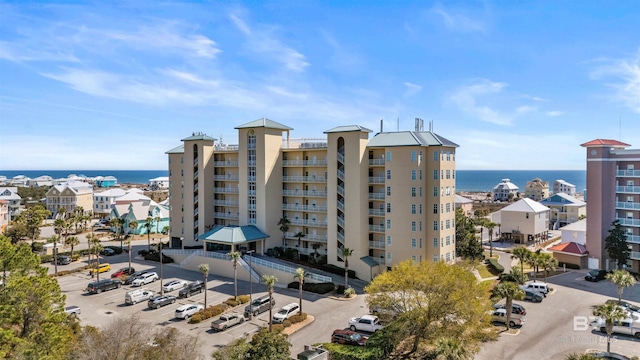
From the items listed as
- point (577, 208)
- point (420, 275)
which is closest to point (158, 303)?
point (420, 275)

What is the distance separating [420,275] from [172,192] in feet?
173

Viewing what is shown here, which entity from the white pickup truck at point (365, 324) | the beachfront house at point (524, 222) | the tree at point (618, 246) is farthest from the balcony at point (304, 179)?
the beachfront house at point (524, 222)

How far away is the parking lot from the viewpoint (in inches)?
1469

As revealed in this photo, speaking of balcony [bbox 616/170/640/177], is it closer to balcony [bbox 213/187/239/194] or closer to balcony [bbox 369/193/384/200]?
balcony [bbox 369/193/384/200]

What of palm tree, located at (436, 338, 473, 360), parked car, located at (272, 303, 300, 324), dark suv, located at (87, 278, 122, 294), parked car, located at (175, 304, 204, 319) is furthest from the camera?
dark suv, located at (87, 278, 122, 294)

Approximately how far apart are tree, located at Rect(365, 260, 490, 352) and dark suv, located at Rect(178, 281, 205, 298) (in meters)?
25.1

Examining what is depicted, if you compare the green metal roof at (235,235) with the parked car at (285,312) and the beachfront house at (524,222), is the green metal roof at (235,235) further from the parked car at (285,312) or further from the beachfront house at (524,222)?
the beachfront house at (524,222)

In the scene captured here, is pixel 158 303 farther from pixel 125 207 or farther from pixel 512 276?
pixel 125 207

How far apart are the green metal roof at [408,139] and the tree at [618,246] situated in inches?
982

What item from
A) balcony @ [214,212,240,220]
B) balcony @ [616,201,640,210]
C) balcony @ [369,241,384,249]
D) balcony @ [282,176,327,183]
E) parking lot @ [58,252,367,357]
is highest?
balcony @ [282,176,327,183]

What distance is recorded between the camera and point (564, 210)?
9594 cm

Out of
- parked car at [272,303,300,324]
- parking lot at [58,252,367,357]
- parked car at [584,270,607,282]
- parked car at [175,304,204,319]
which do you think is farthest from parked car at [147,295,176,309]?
parked car at [584,270,607,282]

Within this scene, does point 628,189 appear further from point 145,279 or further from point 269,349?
point 145,279

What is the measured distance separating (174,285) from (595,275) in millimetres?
54081
